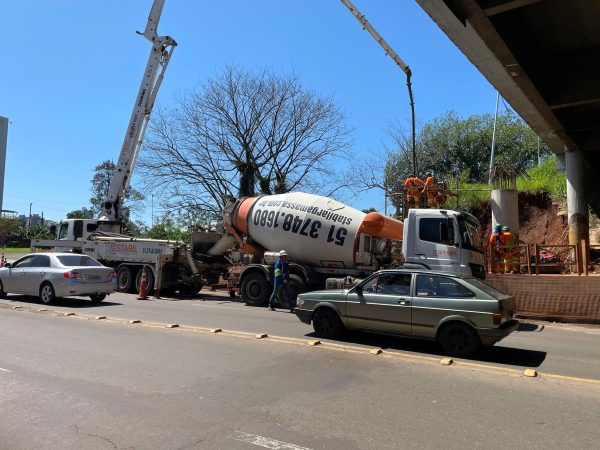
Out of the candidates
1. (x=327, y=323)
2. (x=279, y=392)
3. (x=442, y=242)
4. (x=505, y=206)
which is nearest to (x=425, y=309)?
(x=327, y=323)

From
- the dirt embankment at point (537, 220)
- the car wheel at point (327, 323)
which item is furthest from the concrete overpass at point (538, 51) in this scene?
the dirt embankment at point (537, 220)

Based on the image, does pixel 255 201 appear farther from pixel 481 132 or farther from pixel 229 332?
pixel 481 132

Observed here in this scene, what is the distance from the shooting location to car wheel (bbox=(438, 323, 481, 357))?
24.8 ft

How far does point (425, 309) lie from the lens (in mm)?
7895

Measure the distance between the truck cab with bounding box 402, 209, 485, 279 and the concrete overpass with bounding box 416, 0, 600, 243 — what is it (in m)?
3.92

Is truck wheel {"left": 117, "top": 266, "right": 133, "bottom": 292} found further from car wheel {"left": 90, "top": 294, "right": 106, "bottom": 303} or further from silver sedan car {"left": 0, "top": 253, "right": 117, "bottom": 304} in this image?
car wheel {"left": 90, "top": 294, "right": 106, "bottom": 303}

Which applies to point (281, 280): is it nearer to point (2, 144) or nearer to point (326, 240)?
point (326, 240)

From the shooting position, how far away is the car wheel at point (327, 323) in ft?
29.3

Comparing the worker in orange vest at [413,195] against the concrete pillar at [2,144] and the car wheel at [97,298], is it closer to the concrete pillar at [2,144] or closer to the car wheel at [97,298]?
the car wheel at [97,298]

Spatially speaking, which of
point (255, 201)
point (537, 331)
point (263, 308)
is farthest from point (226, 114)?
point (537, 331)

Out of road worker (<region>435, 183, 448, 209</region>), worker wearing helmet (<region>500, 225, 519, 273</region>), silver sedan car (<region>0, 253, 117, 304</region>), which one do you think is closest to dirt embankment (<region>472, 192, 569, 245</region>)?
worker wearing helmet (<region>500, 225, 519, 273</region>)

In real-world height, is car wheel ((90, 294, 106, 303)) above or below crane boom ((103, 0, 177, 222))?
below

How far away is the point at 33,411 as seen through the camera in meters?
4.95

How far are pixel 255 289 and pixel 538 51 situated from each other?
10712 millimetres
